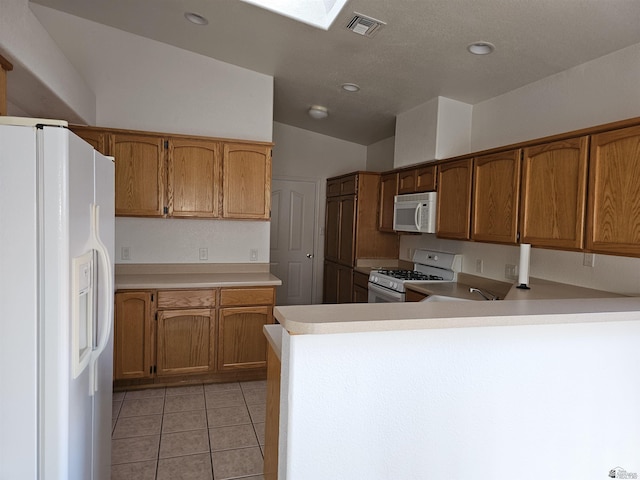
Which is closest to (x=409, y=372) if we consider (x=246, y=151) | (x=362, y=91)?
(x=246, y=151)

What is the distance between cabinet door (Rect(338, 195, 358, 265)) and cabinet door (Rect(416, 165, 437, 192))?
3.30 ft

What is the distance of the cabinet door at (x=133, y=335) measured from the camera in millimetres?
2953

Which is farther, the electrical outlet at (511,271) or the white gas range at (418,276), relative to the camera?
the white gas range at (418,276)

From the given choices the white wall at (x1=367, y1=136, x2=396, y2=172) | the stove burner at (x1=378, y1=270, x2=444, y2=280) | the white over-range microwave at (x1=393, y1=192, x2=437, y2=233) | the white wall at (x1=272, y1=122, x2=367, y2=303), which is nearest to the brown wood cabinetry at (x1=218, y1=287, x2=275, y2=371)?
the stove burner at (x1=378, y1=270, x2=444, y2=280)

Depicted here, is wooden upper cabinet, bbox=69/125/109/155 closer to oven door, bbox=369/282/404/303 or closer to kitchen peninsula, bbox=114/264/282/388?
kitchen peninsula, bbox=114/264/282/388

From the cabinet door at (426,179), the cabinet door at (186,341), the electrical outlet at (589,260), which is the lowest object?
the cabinet door at (186,341)

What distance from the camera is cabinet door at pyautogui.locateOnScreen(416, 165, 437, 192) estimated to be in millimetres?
3511

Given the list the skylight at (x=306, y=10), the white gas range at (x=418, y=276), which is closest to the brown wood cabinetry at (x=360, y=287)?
the white gas range at (x=418, y=276)

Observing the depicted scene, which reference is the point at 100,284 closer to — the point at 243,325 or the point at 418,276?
the point at 243,325

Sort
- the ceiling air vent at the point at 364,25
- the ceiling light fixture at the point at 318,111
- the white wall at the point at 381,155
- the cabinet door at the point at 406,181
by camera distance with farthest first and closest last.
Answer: the white wall at the point at 381,155 < the ceiling light fixture at the point at 318,111 < the cabinet door at the point at 406,181 < the ceiling air vent at the point at 364,25

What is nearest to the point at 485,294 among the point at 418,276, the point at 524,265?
the point at 524,265

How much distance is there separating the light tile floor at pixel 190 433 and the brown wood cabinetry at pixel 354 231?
189 cm

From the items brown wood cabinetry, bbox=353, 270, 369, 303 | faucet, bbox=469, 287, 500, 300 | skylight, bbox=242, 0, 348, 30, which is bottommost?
brown wood cabinetry, bbox=353, 270, 369, 303

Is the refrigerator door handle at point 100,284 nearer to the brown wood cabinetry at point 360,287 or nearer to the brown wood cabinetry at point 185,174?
the brown wood cabinetry at point 185,174
